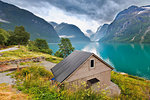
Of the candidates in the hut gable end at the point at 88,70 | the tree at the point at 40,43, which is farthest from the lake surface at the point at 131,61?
the tree at the point at 40,43

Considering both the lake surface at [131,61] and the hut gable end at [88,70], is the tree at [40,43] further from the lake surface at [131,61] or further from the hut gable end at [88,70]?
the hut gable end at [88,70]

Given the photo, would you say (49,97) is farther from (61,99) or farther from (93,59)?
(93,59)

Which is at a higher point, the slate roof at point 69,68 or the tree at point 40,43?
the tree at point 40,43

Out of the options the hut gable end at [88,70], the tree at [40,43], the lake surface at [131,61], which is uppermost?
the tree at [40,43]

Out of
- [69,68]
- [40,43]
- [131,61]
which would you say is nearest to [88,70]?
[69,68]

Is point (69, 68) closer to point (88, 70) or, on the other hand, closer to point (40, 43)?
point (88, 70)

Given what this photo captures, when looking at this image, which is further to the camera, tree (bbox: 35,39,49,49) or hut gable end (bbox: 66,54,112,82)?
tree (bbox: 35,39,49,49)

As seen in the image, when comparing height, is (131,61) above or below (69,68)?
below

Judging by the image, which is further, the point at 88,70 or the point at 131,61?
the point at 131,61

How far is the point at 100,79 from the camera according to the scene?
13102 mm

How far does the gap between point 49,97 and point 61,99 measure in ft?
3.06

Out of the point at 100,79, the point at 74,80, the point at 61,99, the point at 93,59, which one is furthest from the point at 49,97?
the point at 100,79

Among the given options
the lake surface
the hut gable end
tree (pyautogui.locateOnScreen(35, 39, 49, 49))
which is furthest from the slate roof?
tree (pyautogui.locateOnScreen(35, 39, 49, 49))

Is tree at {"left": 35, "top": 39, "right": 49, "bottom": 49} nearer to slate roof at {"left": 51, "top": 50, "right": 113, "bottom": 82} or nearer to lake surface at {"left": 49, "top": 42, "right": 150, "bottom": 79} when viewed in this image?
slate roof at {"left": 51, "top": 50, "right": 113, "bottom": 82}
